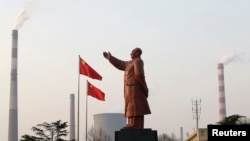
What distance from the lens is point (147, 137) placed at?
16672mm

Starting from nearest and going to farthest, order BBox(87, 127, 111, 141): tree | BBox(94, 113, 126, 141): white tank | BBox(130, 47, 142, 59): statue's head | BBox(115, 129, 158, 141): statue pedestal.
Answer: BBox(115, 129, 158, 141): statue pedestal
BBox(130, 47, 142, 59): statue's head
BBox(87, 127, 111, 141): tree
BBox(94, 113, 126, 141): white tank

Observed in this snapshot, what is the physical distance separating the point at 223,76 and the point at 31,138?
1508 inches

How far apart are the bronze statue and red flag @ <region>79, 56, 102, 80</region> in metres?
4.41

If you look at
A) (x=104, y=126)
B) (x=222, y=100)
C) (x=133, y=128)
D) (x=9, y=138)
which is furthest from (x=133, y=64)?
(x=104, y=126)

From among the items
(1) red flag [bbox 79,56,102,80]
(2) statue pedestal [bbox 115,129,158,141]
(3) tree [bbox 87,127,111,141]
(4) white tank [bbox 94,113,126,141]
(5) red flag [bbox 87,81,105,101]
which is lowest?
(3) tree [bbox 87,127,111,141]

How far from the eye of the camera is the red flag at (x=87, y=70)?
870 inches

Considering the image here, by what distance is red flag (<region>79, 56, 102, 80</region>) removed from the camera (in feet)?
72.5

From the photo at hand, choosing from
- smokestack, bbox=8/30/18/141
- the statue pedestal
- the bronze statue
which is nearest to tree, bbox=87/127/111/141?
smokestack, bbox=8/30/18/141

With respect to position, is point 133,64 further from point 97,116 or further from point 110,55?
point 97,116

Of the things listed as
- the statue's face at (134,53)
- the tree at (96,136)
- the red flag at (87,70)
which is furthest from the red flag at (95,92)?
the tree at (96,136)

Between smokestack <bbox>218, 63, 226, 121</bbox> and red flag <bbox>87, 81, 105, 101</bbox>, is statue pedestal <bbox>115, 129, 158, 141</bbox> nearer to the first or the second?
red flag <bbox>87, 81, 105, 101</bbox>

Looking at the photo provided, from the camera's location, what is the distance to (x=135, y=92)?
17453 mm

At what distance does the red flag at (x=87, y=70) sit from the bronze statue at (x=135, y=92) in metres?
4.41

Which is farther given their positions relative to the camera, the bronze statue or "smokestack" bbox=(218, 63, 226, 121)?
"smokestack" bbox=(218, 63, 226, 121)
